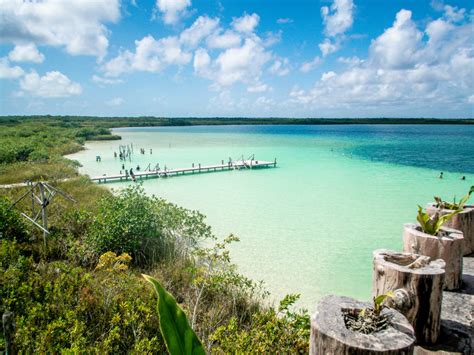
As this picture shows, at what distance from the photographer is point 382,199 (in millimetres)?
14328

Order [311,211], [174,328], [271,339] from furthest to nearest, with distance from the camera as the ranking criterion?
[311,211]
[271,339]
[174,328]

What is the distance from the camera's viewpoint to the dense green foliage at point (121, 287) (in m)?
2.97

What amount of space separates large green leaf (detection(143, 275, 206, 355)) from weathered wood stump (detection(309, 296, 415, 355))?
893 mm

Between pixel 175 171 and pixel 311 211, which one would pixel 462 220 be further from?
pixel 175 171

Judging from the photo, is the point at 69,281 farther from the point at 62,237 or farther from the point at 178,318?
the point at 178,318

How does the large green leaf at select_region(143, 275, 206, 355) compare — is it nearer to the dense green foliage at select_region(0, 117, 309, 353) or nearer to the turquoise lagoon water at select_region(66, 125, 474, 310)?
the dense green foliage at select_region(0, 117, 309, 353)

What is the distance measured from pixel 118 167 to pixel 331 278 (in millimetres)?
20860

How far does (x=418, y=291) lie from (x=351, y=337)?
1.09 metres

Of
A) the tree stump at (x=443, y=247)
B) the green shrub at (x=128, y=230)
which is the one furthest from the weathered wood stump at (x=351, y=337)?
the green shrub at (x=128, y=230)

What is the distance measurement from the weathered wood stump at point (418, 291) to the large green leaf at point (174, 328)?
1831 millimetres

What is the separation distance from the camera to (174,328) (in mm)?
1228

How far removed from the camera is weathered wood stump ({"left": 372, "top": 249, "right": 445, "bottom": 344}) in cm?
249

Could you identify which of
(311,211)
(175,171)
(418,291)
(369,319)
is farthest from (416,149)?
(369,319)

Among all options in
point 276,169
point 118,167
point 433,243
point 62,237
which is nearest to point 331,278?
point 433,243
